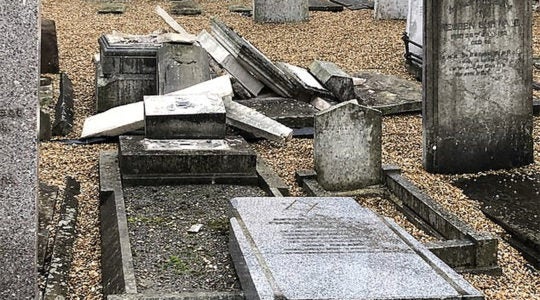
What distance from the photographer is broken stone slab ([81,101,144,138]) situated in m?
7.42

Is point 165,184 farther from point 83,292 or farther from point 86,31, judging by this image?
point 86,31

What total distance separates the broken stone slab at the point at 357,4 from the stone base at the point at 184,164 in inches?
443

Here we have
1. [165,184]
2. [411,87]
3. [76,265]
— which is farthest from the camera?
[411,87]

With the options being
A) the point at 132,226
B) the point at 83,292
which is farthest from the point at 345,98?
the point at 83,292

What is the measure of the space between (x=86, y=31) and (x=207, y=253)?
9.92 meters

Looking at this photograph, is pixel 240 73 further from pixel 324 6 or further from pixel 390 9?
pixel 324 6

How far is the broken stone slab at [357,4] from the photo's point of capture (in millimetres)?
17286

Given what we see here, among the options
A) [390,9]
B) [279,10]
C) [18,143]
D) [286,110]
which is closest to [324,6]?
[390,9]

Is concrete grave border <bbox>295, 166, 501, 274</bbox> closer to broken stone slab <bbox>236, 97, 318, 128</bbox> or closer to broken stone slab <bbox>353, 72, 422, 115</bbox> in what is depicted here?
broken stone slab <bbox>236, 97, 318, 128</bbox>

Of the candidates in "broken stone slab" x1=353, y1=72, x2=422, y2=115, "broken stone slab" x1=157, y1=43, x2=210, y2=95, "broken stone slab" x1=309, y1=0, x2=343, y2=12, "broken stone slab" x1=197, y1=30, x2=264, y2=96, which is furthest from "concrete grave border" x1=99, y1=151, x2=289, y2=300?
"broken stone slab" x1=309, y1=0, x2=343, y2=12

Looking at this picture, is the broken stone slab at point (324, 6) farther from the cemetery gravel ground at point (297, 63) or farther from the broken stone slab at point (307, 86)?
the broken stone slab at point (307, 86)

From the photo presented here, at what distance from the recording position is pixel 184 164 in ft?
20.7

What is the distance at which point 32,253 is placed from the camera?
13.1 ft

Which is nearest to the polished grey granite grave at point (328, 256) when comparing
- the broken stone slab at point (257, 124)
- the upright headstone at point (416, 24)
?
the broken stone slab at point (257, 124)
